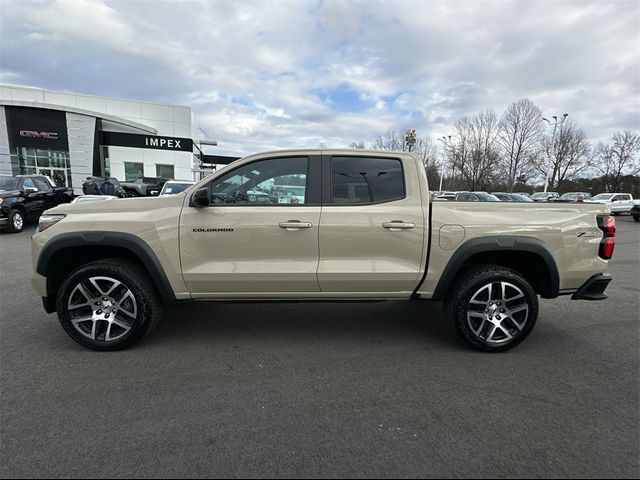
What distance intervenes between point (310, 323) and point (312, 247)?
126cm

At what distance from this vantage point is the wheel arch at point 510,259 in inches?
133

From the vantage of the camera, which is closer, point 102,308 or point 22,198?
point 102,308

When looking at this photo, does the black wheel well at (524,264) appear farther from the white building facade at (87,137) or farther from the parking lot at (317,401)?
the white building facade at (87,137)

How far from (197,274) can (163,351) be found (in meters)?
0.83

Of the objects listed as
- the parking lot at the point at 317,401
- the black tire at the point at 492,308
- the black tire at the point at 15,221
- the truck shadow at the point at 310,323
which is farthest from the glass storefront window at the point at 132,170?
the black tire at the point at 492,308

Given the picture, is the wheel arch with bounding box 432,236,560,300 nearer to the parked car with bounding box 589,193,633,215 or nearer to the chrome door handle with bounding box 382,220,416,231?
the chrome door handle with bounding box 382,220,416,231

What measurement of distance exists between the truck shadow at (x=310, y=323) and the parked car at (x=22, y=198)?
9408 mm

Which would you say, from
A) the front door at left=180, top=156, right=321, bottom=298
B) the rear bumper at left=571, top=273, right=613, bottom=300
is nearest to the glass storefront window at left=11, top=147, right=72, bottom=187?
the front door at left=180, top=156, right=321, bottom=298

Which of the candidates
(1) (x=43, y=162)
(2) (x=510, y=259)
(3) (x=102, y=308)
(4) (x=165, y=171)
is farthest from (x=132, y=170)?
(2) (x=510, y=259)

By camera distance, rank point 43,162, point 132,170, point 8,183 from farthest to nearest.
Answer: point 132,170, point 43,162, point 8,183

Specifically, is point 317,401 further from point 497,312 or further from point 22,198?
point 22,198

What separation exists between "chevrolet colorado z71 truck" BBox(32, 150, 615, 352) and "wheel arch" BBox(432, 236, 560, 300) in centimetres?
1

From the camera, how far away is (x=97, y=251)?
3564 mm

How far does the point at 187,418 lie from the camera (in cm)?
252
